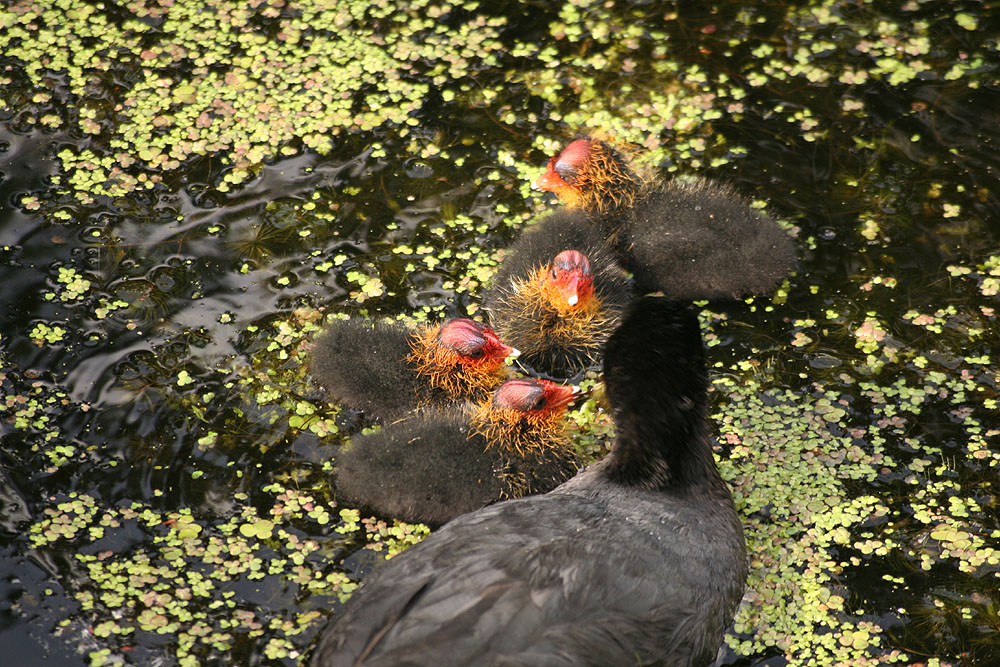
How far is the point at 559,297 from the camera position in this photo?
4215mm

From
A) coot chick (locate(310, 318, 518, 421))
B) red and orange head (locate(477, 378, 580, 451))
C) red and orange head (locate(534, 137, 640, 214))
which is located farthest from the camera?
red and orange head (locate(534, 137, 640, 214))

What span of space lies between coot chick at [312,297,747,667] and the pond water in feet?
1.30

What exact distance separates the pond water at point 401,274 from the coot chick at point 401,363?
0.81ft

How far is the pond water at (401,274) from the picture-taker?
3.57 m

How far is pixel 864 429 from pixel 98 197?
3663 millimetres

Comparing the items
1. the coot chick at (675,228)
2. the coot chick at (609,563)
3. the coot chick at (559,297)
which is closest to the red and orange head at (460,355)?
→ the coot chick at (559,297)

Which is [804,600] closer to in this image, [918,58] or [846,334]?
[846,334]

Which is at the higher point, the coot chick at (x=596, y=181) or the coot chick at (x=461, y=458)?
the coot chick at (x=596, y=181)

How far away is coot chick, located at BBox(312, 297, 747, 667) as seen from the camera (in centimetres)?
287

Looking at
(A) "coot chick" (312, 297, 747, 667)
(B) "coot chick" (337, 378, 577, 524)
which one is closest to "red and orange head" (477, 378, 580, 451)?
(B) "coot chick" (337, 378, 577, 524)

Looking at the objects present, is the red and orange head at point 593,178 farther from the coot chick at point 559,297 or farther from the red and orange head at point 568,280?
the red and orange head at point 568,280

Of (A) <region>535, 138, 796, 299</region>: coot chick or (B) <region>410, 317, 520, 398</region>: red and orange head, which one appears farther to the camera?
(A) <region>535, 138, 796, 299</region>: coot chick

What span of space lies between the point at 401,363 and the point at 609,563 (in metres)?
1.34

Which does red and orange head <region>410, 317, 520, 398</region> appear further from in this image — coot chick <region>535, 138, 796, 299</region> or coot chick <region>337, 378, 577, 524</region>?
coot chick <region>535, 138, 796, 299</region>
